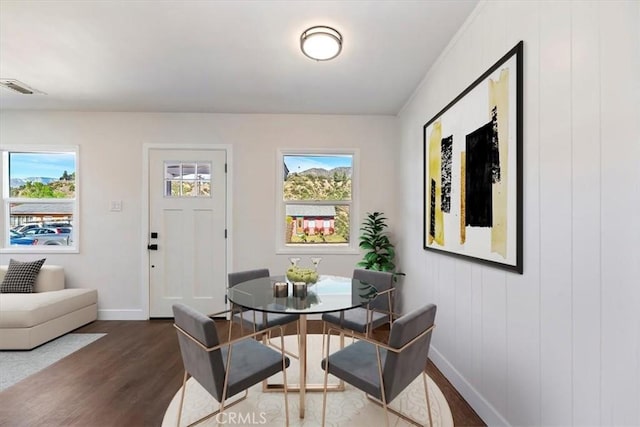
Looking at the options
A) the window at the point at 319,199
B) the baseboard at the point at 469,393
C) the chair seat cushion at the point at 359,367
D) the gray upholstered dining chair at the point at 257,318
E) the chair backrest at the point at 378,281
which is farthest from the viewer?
the window at the point at 319,199

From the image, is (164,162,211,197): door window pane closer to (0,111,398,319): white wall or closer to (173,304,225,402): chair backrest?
(0,111,398,319): white wall

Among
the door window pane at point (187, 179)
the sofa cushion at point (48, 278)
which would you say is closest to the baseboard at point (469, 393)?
the door window pane at point (187, 179)

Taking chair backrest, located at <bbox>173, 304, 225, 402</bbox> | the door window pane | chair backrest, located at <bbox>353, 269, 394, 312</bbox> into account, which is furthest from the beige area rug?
the door window pane

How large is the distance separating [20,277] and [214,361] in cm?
353

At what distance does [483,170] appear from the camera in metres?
1.87

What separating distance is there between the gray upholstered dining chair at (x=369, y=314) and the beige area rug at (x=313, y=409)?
1.48ft

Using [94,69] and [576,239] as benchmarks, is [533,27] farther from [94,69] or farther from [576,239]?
[94,69]

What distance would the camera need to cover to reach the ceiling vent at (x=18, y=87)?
3002mm

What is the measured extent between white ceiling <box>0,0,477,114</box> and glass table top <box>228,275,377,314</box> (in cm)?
187

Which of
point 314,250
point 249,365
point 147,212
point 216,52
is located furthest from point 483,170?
point 147,212

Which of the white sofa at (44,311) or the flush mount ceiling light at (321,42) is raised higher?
the flush mount ceiling light at (321,42)

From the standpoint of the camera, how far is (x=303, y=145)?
3.93m

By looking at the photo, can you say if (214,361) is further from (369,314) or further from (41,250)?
(41,250)

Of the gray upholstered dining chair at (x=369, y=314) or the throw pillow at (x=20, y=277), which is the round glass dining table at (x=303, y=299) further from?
the throw pillow at (x=20, y=277)
